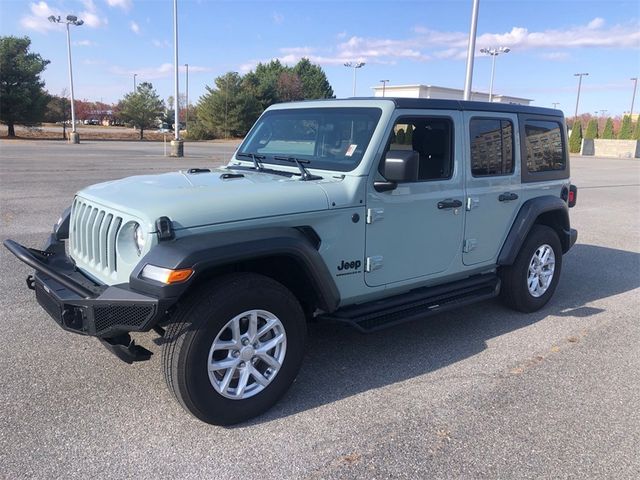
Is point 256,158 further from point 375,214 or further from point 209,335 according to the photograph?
point 209,335

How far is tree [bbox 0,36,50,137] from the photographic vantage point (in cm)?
3944

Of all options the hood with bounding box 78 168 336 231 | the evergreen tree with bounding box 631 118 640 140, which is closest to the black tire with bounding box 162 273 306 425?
the hood with bounding box 78 168 336 231

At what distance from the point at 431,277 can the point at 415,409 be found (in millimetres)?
1222

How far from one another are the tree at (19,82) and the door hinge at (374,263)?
43.4 m

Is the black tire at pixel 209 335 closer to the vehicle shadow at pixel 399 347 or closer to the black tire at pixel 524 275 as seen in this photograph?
the vehicle shadow at pixel 399 347

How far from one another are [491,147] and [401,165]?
1545mm

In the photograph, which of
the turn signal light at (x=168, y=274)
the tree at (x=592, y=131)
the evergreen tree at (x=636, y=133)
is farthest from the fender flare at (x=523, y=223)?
the evergreen tree at (x=636, y=133)

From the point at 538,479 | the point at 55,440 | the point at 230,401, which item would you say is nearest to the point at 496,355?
the point at 538,479

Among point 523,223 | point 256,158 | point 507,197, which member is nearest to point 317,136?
point 256,158

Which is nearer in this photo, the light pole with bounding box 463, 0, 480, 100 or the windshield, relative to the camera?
the windshield

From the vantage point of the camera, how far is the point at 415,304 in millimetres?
4156

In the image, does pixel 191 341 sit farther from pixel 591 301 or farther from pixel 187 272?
pixel 591 301

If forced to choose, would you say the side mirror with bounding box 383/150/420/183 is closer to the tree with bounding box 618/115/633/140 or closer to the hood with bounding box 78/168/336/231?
the hood with bounding box 78/168/336/231

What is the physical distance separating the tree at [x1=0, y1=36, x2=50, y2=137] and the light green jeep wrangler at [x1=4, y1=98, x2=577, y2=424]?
42.5 m
